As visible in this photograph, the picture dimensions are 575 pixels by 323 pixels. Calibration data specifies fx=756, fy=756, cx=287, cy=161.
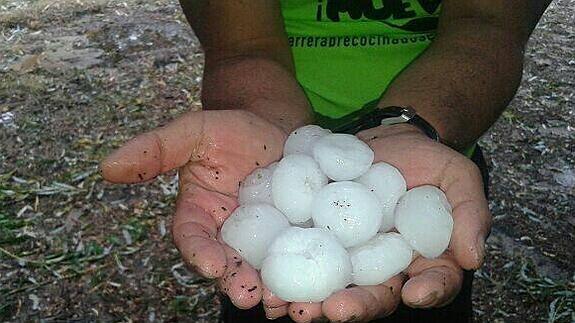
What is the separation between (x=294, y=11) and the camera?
1428 mm

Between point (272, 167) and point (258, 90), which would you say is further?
point (258, 90)

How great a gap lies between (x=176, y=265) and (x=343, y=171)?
0.88 m

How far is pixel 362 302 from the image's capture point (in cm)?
95

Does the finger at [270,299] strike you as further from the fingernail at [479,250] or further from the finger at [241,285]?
the fingernail at [479,250]

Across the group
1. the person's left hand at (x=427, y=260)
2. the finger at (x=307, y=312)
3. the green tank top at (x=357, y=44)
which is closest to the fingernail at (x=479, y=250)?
the person's left hand at (x=427, y=260)

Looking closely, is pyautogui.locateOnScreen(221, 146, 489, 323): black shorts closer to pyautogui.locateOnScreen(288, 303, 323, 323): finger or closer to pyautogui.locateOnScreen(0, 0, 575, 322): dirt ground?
pyautogui.locateOnScreen(288, 303, 323, 323): finger

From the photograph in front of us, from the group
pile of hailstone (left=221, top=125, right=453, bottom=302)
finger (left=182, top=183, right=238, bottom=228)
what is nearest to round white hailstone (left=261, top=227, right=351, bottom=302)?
pile of hailstone (left=221, top=125, right=453, bottom=302)

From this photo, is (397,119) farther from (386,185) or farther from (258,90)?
(258,90)

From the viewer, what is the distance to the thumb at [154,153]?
3.26 ft

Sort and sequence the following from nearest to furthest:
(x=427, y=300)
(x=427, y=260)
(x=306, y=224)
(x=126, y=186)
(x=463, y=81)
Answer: (x=427, y=300) < (x=427, y=260) < (x=306, y=224) < (x=463, y=81) < (x=126, y=186)

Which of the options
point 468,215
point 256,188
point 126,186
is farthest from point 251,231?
point 126,186

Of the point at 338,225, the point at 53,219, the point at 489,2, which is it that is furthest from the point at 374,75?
the point at 53,219

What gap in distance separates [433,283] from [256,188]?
0.31 m

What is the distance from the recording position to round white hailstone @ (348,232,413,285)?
40.1 inches
